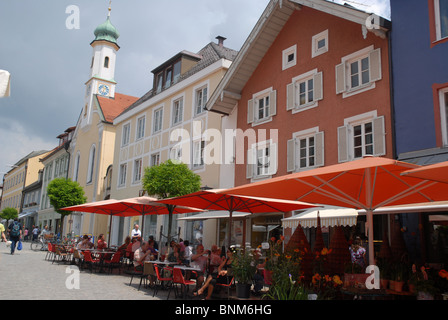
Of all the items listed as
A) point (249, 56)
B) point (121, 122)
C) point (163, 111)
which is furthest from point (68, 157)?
point (249, 56)

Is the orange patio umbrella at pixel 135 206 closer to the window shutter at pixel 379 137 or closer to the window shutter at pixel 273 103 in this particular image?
the window shutter at pixel 273 103

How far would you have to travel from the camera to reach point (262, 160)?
1612 cm

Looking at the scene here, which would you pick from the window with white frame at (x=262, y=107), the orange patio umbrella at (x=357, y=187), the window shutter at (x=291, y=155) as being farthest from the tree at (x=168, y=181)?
the orange patio umbrella at (x=357, y=187)

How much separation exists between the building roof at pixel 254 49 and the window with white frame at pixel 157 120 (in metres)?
7.09

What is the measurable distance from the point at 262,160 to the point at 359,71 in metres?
5.02

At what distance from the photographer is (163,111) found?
2409 centimetres

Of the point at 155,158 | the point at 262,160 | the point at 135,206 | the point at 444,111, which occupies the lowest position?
the point at 135,206

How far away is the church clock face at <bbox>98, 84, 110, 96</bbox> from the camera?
42469 millimetres

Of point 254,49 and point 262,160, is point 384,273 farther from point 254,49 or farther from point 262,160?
point 254,49

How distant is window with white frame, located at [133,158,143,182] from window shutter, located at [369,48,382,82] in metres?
16.5

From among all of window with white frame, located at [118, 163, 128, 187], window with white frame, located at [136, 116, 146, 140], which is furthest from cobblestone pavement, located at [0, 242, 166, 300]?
window with white frame, located at [118, 163, 128, 187]

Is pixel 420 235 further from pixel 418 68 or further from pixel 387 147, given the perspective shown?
pixel 418 68

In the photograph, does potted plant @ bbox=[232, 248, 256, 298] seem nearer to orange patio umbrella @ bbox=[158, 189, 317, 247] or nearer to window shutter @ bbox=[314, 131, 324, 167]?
orange patio umbrella @ bbox=[158, 189, 317, 247]

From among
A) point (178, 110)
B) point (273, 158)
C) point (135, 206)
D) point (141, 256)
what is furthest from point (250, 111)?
point (141, 256)
